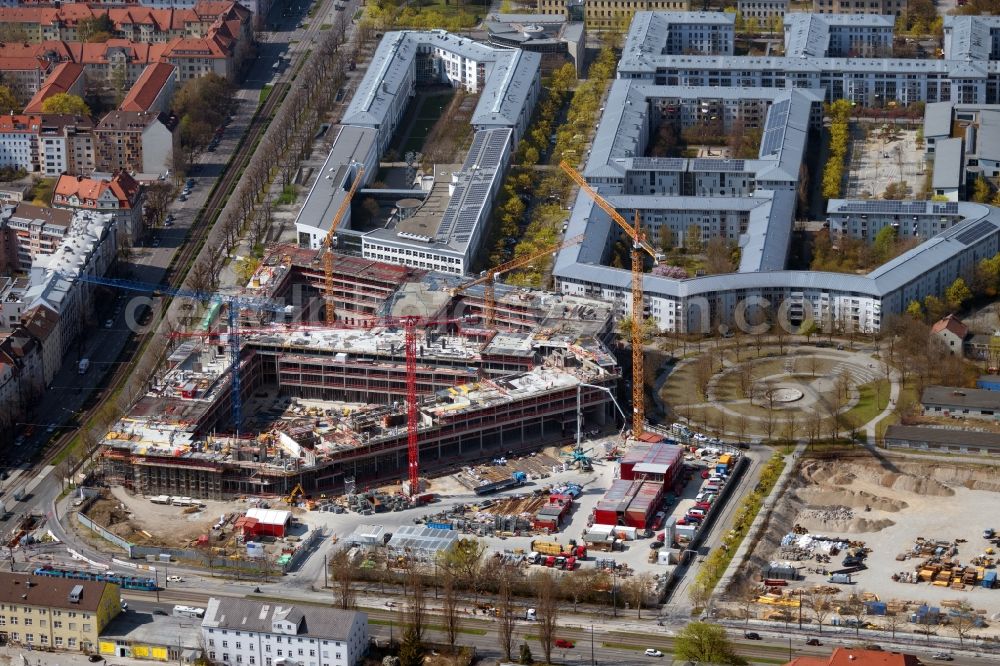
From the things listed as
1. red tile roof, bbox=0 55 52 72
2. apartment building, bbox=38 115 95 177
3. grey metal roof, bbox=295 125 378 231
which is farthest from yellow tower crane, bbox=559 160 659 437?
red tile roof, bbox=0 55 52 72

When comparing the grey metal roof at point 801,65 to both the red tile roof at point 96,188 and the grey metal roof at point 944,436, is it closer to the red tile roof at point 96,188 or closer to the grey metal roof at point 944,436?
the red tile roof at point 96,188

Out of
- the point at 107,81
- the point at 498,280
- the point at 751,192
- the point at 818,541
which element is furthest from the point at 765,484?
the point at 107,81

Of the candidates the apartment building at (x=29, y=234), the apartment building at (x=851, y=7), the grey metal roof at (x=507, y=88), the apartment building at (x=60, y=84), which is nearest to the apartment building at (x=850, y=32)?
the apartment building at (x=851, y=7)

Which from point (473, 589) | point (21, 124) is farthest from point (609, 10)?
point (473, 589)

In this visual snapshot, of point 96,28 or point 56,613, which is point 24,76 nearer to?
point 96,28

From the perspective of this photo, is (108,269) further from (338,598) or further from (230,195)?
(338,598)

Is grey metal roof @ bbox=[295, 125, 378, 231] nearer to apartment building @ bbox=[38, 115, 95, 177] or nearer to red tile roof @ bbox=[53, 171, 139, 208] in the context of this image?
red tile roof @ bbox=[53, 171, 139, 208]
